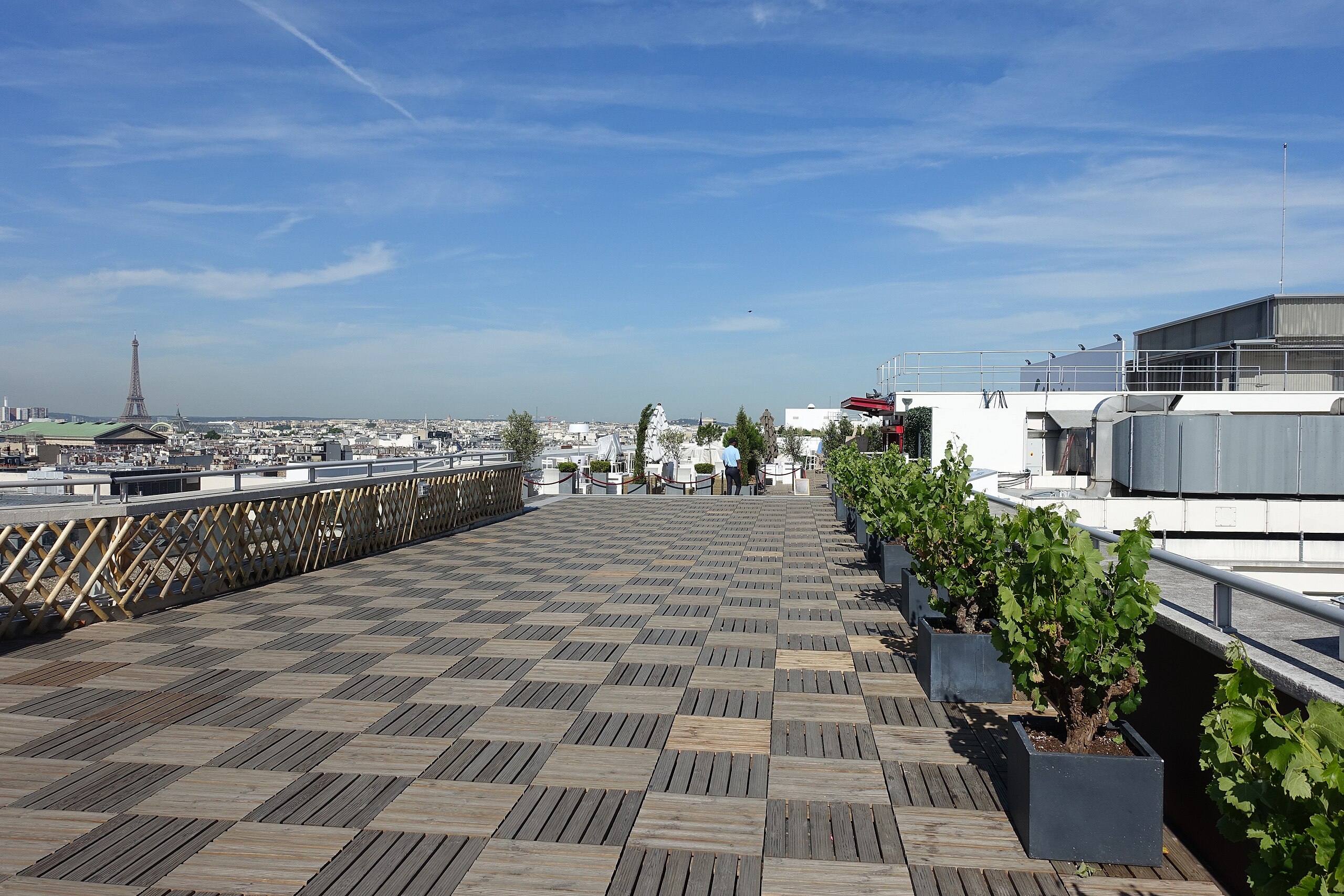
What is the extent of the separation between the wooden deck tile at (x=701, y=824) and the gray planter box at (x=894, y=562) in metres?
5.95

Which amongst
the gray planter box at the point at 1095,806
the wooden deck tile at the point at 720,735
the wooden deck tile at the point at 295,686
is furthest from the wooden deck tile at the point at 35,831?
the gray planter box at the point at 1095,806

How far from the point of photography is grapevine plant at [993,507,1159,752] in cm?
329

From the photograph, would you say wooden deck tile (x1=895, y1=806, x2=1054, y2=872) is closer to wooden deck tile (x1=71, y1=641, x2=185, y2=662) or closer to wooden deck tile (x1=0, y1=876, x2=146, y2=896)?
wooden deck tile (x1=0, y1=876, x2=146, y2=896)

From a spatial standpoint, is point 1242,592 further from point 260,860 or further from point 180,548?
point 180,548

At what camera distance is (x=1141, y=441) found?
14352mm

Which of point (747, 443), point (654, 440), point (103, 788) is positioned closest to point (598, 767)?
point (103, 788)

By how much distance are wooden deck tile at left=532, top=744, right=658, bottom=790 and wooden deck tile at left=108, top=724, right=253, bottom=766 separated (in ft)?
5.93

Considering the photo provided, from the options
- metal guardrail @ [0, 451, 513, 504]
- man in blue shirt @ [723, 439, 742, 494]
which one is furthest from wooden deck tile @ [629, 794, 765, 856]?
man in blue shirt @ [723, 439, 742, 494]

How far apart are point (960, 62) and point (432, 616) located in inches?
615

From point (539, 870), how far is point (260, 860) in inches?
44.5

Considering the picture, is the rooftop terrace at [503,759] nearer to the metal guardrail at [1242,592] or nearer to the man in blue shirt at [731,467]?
the metal guardrail at [1242,592]

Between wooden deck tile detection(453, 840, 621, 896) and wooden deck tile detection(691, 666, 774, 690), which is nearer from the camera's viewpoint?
wooden deck tile detection(453, 840, 621, 896)

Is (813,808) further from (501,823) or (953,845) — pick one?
(501,823)

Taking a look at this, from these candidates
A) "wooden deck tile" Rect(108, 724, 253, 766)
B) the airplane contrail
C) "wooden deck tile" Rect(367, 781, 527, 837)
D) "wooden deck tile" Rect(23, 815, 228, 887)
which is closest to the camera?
"wooden deck tile" Rect(23, 815, 228, 887)
